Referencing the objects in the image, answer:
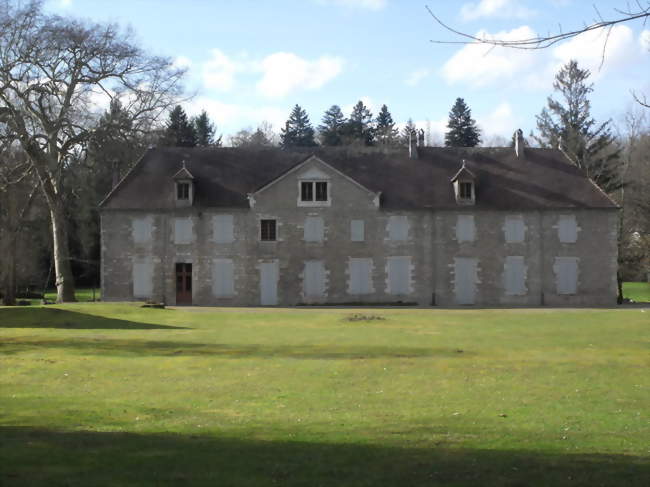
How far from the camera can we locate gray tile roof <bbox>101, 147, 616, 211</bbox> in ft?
133

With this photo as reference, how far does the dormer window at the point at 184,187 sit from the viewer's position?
132ft

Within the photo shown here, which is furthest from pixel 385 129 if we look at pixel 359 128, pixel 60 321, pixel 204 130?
pixel 60 321

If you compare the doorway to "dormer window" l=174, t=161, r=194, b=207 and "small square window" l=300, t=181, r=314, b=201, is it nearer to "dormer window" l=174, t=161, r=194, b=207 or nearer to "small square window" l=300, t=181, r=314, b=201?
"dormer window" l=174, t=161, r=194, b=207

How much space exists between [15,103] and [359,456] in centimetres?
3457

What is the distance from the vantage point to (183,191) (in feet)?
134

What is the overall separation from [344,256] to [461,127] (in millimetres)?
37623

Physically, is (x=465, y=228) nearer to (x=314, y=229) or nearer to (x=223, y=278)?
(x=314, y=229)

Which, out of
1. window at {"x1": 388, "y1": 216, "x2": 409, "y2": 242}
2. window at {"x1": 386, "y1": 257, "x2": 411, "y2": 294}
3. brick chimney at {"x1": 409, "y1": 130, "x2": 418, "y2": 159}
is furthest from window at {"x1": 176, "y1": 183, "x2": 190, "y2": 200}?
brick chimney at {"x1": 409, "y1": 130, "x2": 418, "y2": 159}

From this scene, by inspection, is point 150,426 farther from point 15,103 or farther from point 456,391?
point 15,103

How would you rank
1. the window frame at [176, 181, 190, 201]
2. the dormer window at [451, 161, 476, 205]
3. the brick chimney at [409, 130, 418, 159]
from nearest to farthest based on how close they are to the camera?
the window frame at [176, 181, 190, 201] → the dormer window at [451, 161, 476, 205] → the brick chimney at [409, 130, 418, 159]

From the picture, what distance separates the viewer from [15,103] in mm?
37594

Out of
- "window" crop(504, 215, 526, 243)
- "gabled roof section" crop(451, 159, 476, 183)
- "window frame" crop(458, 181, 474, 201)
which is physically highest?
"gabled roof section" crop(451, 159, 476, 183)

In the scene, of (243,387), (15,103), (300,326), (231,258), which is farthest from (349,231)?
(243,387)

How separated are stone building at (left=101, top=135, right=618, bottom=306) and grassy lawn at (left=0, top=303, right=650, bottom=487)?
16.8m
